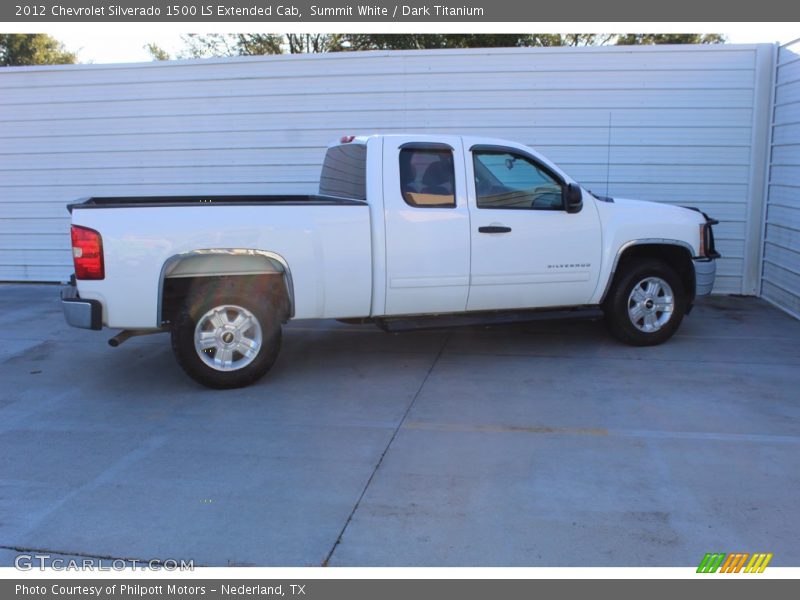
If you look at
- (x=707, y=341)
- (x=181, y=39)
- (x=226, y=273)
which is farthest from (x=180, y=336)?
(x=181, y=39)

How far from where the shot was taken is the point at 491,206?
21.5 feet

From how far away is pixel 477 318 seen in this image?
6.75 metres

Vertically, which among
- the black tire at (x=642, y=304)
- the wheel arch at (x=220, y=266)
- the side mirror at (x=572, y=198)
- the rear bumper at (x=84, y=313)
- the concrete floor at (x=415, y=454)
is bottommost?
the concrete floor at (x=415, y=454)

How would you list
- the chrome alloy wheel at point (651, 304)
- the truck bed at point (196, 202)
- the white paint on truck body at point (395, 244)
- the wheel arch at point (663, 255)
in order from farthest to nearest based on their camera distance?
the chrome alloy wheel at point (651, 304), the wheel arch at point (663, 255), the truck bed at point (196, 202), the white paint on truck body at point (395, 244)

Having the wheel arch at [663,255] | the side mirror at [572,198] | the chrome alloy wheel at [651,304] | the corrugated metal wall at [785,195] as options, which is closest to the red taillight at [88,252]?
the side mirror at [572,198]

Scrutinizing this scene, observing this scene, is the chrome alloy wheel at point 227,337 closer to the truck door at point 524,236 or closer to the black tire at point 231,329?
the black tire at point 231,329

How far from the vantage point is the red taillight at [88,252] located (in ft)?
18.3

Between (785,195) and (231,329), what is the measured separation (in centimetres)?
689

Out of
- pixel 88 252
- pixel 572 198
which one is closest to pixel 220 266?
pixel 88 252

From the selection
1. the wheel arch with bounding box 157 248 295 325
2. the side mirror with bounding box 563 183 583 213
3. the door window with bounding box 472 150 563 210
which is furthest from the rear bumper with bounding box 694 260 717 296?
the wheel arch with bounding box 157 248 295 325

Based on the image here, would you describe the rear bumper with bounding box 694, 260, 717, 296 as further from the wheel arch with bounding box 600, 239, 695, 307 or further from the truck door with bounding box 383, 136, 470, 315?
the truck door with bounding box 383, 136, 470, 315

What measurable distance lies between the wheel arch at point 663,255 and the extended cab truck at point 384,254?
15 millimetres

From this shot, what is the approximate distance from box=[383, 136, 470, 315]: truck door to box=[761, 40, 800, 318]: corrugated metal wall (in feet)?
15.0

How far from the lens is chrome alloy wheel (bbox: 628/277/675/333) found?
7.16m
